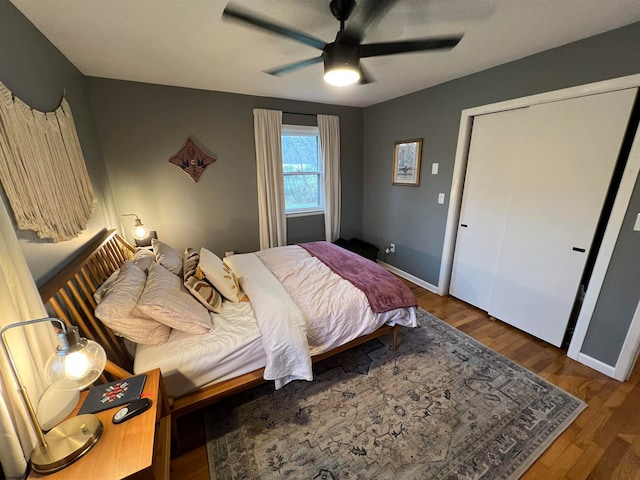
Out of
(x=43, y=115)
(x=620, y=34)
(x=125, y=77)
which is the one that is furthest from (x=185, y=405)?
(x=620, y=34)

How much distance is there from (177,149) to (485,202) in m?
3.47

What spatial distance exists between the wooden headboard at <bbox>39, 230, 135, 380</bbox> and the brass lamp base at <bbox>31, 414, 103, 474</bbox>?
345 millimetres

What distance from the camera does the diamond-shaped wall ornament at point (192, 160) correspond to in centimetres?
302

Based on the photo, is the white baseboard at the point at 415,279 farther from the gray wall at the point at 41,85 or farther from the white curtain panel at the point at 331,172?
the gray wall at the point at 41,85

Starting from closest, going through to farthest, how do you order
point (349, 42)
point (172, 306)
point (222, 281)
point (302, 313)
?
point (349, 42)
point (172, 306)
point (302, 313)
point (222, 281)

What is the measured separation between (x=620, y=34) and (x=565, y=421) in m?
2.57

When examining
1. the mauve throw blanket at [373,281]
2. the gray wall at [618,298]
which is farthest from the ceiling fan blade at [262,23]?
the gray wall at [618,298]

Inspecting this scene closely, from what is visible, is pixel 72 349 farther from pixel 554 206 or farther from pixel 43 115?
pixel 554 206

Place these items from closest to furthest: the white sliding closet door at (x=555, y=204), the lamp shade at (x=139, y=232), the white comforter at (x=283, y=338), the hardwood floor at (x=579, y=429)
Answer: the hardwood floor at (x=579, y=429), the white comforter at (x=283, y=338), the white sliding closet door at (x=555, y=204), the lamp shade at (x=139, y=232)

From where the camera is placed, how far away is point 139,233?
2.67m

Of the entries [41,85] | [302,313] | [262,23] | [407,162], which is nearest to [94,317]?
[302,313]

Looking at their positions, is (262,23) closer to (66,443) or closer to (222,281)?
(222,281)

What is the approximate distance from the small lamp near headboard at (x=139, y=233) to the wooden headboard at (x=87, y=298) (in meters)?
0.59

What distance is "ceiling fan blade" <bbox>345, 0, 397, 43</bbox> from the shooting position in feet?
4.04
